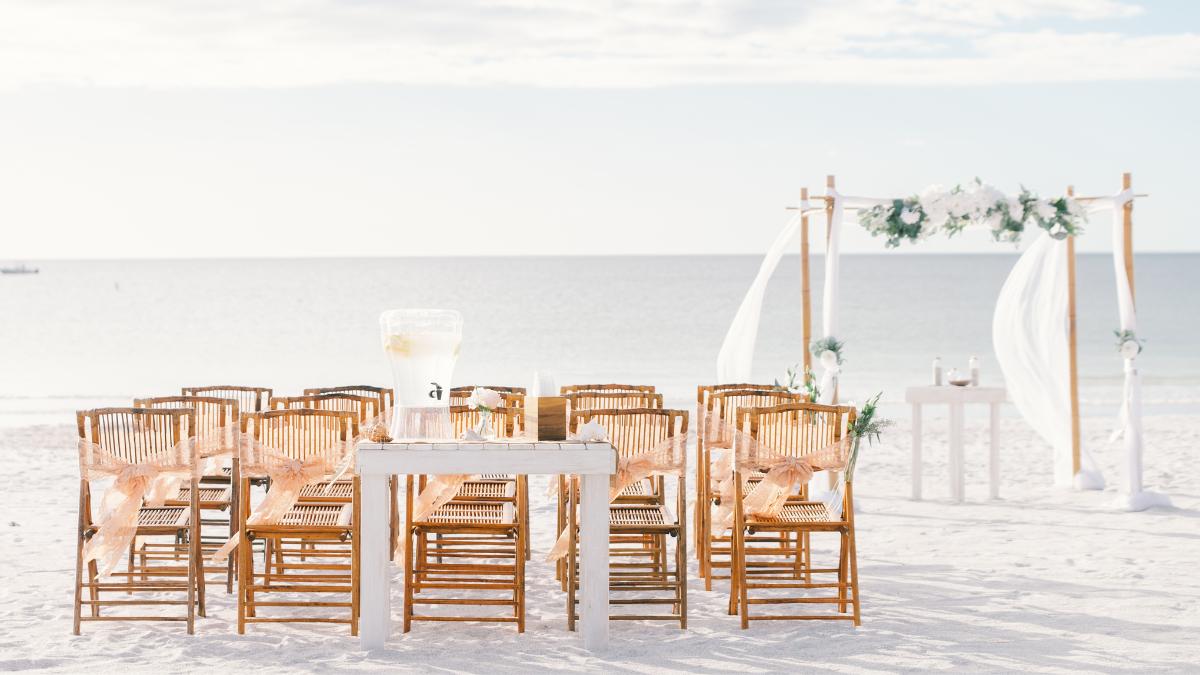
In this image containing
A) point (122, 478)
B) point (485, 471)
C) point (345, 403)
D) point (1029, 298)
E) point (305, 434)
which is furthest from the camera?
point (1029, 298)

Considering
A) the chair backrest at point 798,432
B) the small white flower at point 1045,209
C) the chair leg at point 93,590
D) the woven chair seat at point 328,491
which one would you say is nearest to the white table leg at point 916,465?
the small white flower at point 1045,209

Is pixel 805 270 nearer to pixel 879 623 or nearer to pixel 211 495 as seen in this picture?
pixel 879 623

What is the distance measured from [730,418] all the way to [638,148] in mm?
39162

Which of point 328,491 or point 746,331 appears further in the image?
point 746,331

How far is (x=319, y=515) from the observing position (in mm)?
5656

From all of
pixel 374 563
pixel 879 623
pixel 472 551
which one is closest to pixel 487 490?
pixel 472 551

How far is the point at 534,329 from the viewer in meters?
40.9

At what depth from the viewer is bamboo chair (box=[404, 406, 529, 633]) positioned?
5.47 metres

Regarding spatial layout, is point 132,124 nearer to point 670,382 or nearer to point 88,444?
point 670,382

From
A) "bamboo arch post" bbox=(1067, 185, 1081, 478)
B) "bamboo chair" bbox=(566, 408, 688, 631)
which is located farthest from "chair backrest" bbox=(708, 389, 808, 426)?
"bamboo arch post" bbox=(1067, 185, 1081, 478)

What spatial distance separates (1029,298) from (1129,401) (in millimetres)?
1026

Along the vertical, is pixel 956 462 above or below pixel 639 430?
below

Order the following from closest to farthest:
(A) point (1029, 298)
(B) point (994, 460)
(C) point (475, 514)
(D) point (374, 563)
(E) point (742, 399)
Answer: (D) point (374, 563) → (C) point (475, 514) → (E) point (742, 399) → (B) point (994, 460) → (A) point (1029, 298)

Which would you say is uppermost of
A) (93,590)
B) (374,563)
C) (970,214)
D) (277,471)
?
(970,214)
